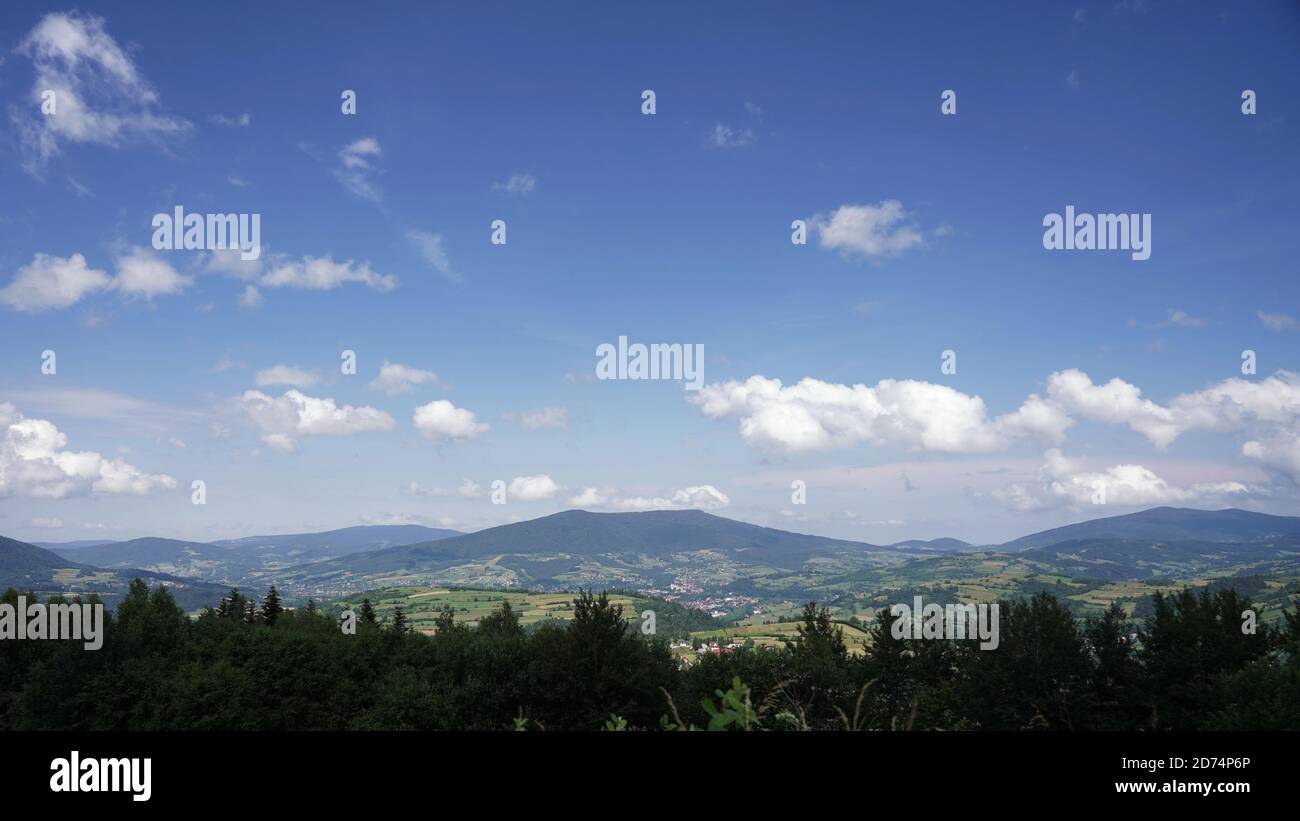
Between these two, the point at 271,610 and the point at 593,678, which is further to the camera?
the point at 271,610

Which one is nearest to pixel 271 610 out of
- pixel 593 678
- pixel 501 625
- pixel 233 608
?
pixel 233 608

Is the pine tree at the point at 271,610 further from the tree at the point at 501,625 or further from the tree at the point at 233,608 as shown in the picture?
Result: the tree at the point at 501,625

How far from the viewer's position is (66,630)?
49.0m

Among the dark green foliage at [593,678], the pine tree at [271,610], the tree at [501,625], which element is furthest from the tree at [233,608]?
the tree at [501,625]

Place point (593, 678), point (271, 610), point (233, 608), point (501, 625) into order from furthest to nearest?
1. point (233, 608)
2. point (271, 610)
3. point (501, 625)
4. point (593, 678)

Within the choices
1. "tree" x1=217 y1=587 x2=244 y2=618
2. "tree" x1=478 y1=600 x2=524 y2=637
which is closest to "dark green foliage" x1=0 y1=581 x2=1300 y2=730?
"tree" x1=478 y1=600 x2=524 y2=637

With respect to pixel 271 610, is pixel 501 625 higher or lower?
lower

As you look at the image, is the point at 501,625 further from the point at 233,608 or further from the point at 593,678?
the point at 233,608

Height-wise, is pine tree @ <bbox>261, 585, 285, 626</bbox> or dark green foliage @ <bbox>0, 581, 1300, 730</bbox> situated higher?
dark green foliage @ <bbox>0, 581, 1300, 730</bbox>

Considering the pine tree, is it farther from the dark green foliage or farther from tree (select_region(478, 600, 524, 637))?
tree (select_region(478, 600, 524, 637))
